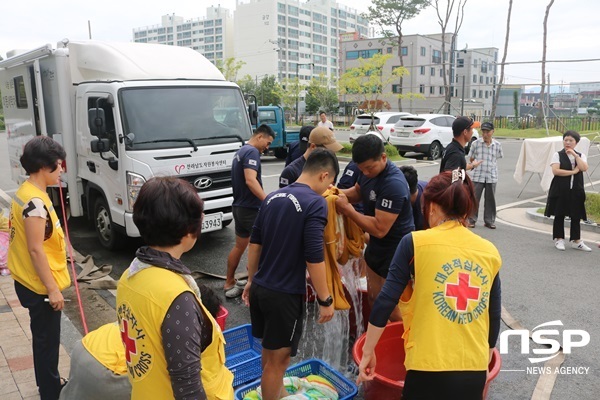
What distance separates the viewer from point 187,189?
1.80 meters

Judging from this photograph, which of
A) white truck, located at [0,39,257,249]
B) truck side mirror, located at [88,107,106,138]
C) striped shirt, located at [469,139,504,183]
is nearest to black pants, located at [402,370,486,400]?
white truck, located at [0,39,257,249]

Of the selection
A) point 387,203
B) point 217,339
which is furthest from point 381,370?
point 217,339

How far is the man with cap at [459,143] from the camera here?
21.4ft

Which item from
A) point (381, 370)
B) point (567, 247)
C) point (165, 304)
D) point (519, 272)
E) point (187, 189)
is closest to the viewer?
point (165, 304)

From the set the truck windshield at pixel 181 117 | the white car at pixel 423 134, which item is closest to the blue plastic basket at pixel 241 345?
the truck windshield at pixel 181 117

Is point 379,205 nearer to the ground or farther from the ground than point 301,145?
nearer to the ground

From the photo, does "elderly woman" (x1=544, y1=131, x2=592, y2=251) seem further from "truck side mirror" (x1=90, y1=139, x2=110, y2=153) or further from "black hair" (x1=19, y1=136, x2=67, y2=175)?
"black hair" (x1=19, y1=136, x2=67, y2=175)

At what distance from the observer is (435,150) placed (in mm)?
18578

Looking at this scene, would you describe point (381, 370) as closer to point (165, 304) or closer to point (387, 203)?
point (387, 203)

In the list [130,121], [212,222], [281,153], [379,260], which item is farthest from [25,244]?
[281,153]

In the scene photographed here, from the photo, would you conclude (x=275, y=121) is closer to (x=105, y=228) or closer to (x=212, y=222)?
(x=105, y=228)

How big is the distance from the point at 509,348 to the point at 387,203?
199 centimetres

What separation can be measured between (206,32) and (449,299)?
5177 inches

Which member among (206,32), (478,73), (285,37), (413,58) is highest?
(206,32)
